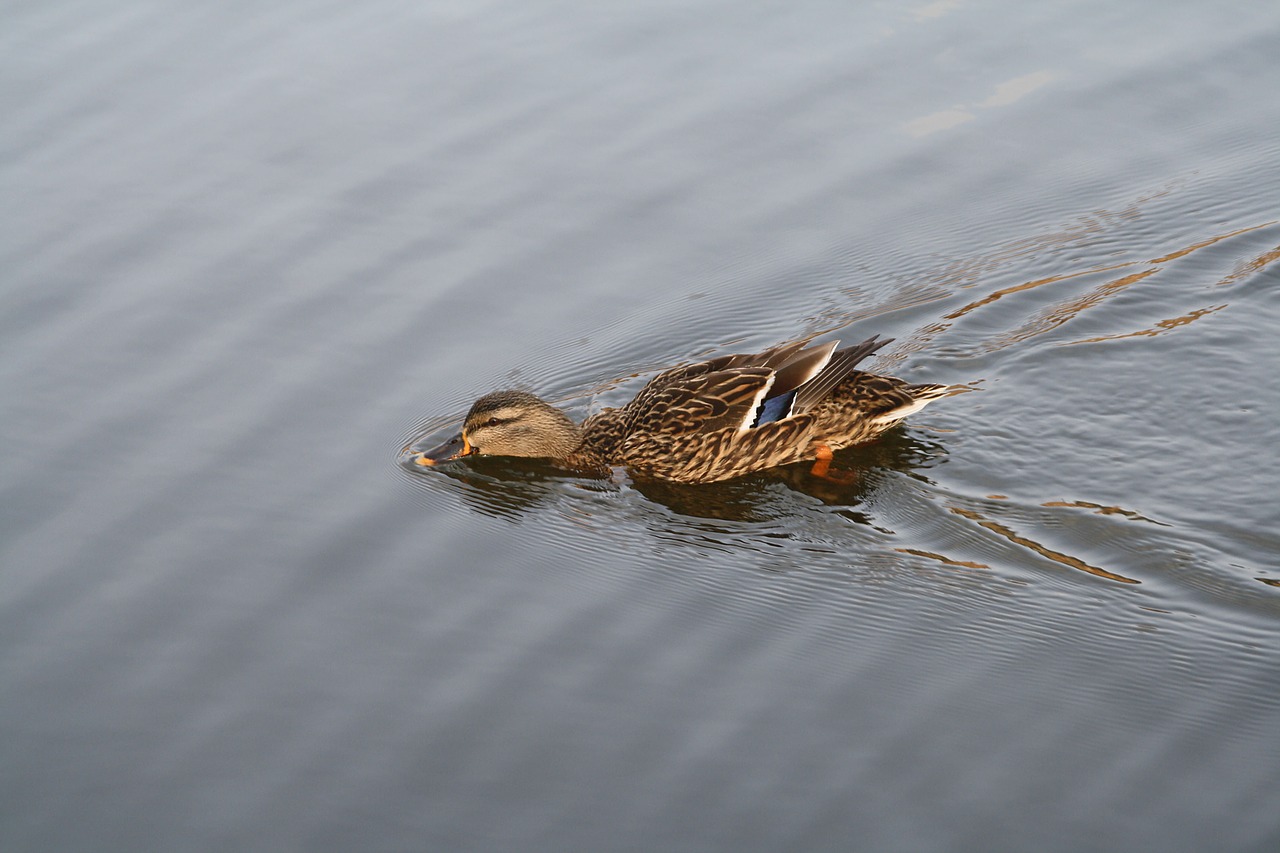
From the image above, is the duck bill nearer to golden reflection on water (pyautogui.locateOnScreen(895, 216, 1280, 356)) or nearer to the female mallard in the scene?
the female mallard

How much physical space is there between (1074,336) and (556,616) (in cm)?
386

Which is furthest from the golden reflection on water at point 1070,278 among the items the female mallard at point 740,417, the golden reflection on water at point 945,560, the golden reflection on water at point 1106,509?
the golden reflection on water at point 945,560

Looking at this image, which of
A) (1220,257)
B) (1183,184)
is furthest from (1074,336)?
(1183,184)

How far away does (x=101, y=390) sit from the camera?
336 inches

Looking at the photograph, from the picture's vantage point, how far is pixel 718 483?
8.16 m

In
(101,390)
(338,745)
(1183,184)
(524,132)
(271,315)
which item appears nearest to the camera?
(338,745)

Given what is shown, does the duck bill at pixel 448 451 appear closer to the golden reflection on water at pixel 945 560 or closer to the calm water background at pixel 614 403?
the calm water background at pixel 614 403

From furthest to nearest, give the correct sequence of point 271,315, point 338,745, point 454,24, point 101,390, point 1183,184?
point 454,24
point 1183,184
point 271,315
point 101,390
point 338,745

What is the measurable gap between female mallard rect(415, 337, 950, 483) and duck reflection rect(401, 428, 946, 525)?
0.24ft

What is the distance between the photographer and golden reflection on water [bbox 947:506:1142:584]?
680 cm

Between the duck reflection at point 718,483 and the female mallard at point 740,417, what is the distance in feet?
0.24

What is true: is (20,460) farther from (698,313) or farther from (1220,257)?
(1220,257)

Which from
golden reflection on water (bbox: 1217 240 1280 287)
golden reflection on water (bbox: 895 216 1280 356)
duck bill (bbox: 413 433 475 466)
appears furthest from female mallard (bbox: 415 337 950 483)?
golden reflection on water (bbox: 1217 240 1280 287)

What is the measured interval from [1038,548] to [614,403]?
2.90 metres
